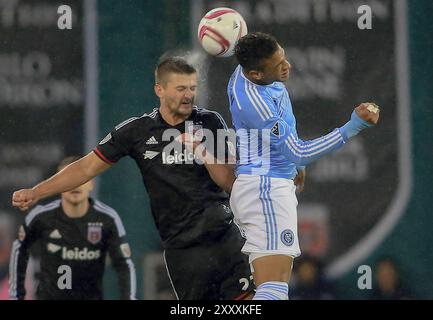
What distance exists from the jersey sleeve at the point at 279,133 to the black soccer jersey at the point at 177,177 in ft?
1.32

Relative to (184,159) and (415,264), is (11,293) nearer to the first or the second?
(184,159)

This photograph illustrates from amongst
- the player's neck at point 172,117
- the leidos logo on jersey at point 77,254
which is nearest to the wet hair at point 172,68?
the player's neck at point 172,117

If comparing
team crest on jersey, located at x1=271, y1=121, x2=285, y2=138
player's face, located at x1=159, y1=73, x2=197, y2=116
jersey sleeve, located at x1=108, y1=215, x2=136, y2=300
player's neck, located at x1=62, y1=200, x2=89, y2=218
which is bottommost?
jersey sleeve, located at x1=108, y1=215, x2=136, y2=300

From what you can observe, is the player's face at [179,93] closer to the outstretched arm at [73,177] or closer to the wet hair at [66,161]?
the outstretched arm at [73,177]

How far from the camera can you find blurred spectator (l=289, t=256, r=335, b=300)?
8734 millimetres

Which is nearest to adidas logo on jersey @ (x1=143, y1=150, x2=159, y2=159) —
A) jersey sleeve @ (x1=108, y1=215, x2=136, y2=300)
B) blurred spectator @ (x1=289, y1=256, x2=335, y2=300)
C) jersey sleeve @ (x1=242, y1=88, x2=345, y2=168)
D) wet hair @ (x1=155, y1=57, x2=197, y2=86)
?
wet hair @ (x1=155, y1=57, x2=197, y2=86)

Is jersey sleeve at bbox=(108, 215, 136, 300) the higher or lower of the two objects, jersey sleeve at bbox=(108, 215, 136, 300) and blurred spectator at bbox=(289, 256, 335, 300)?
the higher

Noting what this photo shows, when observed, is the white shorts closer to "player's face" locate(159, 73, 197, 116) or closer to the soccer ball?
"player's face" locate(159, 73, 197, 116)

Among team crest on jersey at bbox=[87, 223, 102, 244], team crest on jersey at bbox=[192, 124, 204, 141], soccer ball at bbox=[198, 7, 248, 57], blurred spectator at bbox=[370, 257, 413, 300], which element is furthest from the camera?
blurred spectator at bbox=[370, 257, 413, 300]

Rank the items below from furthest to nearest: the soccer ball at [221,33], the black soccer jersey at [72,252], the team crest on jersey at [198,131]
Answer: the black soccer jersey at [72,252] → the soccer ball at [221,33] → the team crest on jersey at [198,131]

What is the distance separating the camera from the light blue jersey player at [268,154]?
20.0ft

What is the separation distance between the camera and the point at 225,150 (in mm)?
6484

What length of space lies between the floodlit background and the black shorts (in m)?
2.31
